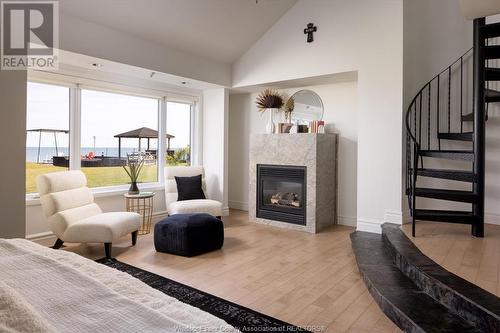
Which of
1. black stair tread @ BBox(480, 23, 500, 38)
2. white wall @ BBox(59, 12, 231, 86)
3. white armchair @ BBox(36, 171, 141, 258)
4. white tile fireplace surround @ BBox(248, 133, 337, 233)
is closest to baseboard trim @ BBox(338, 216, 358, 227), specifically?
white tile fireplace surround @ BBox(248, 133, 337, 233)

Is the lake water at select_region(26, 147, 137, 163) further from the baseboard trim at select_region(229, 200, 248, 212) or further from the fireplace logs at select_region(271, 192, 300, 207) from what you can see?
the fireplace logs at select_region(271, 192, 300, 207)

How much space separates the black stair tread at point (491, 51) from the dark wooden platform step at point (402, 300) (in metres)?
2.35

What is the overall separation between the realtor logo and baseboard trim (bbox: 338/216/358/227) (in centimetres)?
453

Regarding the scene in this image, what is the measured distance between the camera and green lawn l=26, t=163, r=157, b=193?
4.33m

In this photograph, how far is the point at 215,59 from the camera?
18.6ft

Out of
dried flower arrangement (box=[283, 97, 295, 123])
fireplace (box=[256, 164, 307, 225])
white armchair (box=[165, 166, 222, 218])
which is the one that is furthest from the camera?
dried flower arrangement (box=[283, 97, 295, 123])

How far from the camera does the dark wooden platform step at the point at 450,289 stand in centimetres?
195

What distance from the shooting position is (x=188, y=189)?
5309 mm

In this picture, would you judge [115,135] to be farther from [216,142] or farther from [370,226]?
[370,226]

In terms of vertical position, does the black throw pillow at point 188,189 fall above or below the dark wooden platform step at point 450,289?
above

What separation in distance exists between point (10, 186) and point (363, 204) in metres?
4.00

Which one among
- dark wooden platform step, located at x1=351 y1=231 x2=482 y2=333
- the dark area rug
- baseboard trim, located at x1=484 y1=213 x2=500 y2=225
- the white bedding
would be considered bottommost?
the dark area rug

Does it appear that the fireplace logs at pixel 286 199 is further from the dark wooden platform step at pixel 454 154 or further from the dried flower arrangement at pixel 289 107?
the dark wooden platform step at pixel 454 154

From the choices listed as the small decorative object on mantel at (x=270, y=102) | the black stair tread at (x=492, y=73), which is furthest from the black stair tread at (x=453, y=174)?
the small decorative object on mantel at (x=270, y=102)
